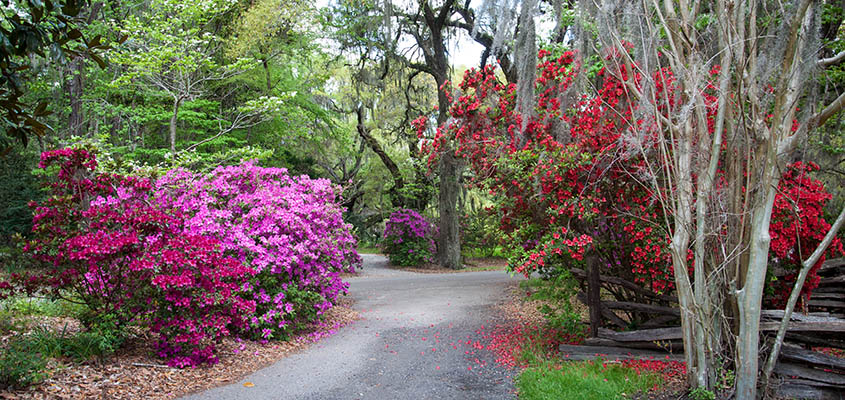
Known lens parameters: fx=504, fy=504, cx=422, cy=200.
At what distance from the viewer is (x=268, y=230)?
6.15 metres

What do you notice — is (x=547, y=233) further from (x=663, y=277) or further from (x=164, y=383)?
(x=164, y=383)

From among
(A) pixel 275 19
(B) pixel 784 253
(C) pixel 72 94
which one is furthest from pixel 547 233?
(C) pixel 72 94

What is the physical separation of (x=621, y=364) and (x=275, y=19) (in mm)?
10977

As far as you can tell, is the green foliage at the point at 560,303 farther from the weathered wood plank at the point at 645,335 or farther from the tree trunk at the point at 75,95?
the tree trunk at the point at 75,95

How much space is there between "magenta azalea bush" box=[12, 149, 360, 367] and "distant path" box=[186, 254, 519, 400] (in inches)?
28.5

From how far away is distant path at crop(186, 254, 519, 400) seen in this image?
453 centimetres

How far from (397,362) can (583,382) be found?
210cm

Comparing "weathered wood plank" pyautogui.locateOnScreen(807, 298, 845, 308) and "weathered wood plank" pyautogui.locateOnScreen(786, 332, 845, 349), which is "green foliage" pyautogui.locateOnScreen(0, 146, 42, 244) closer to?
"weathered wood plank" pyautogui.locateOnScreen(786, 332, 845, 349)

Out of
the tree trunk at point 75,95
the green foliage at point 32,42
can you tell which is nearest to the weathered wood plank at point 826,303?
the green foliage at point 32,42

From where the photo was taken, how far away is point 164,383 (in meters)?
4.48

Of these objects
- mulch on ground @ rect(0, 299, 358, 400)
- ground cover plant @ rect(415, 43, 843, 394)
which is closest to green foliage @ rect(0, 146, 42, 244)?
mulch on ground @ rect(0, 299, 358, 400)

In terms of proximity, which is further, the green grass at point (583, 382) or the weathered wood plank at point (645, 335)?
the weathered wood plank at point (645, 335)

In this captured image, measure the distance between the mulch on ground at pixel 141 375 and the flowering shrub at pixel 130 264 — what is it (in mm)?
195

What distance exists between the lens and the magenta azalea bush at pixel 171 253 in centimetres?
455
